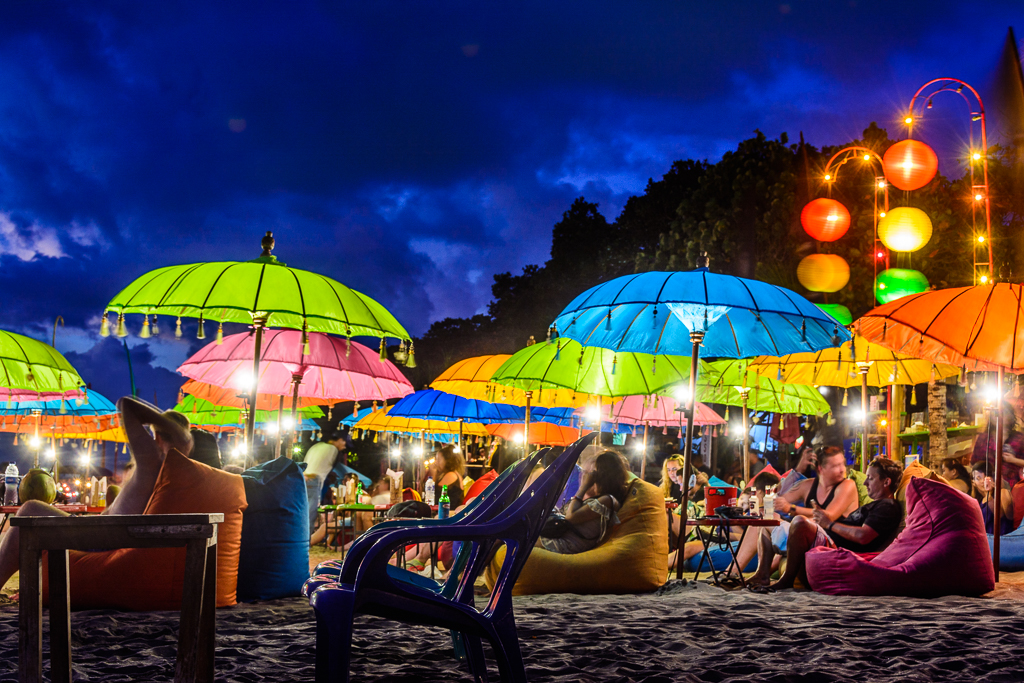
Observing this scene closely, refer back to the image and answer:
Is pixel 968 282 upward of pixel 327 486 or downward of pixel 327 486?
upward

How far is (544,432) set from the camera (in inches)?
536

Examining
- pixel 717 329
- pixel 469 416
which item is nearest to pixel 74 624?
pixel 717 329

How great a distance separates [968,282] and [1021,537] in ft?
31.0

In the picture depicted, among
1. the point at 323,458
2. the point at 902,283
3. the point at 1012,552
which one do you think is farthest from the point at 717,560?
the point at 323,458

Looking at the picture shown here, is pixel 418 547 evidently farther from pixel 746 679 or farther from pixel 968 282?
pixel 968 282

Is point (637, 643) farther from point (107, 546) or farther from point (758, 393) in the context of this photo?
point (758, 393)

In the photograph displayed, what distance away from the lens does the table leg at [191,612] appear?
223 cm

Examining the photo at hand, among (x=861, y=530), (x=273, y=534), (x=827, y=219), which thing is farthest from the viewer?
(x=827, y=219)

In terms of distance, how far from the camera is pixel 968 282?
1461cm

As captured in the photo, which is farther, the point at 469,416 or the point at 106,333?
the point at 469,416

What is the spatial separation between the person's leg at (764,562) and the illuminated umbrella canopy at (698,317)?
1.66m

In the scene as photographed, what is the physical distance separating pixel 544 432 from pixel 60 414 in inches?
311

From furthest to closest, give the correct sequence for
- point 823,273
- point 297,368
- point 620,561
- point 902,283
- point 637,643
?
point 823,273
point 902,283
point 297,368
point 620,561
point 637,643

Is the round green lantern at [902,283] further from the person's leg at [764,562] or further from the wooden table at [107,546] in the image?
the wooden table at [107,546]
